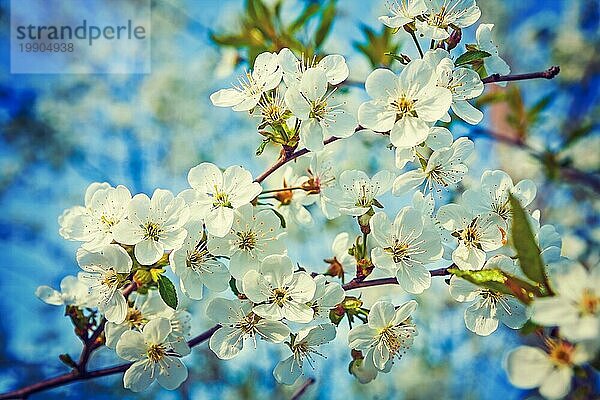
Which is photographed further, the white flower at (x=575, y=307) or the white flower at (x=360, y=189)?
the white flower at (x=360, y=189)

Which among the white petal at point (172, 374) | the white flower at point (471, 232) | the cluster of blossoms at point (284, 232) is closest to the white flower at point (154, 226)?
the cluster of blossoms at point (284, 232)

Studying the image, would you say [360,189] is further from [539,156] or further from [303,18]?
[539,156]

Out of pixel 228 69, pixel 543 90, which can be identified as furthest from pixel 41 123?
pixel 543 90

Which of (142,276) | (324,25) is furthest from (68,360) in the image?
(324,25)

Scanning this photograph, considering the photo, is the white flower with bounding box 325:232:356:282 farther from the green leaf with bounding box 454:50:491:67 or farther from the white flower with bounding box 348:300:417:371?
the green leaf with bounding box 454:50:491:67

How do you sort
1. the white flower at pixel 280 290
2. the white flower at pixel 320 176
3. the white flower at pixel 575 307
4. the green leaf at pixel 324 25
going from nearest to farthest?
the white flower at pixel 575 307, the white flower at pixel 280 290, the white flower at pixel 320 176, the green leaf at pixel 324 25

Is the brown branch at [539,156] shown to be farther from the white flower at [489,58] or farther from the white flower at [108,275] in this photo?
the white flower at [108,275]

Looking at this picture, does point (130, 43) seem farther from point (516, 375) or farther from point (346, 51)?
point (516, 375)
